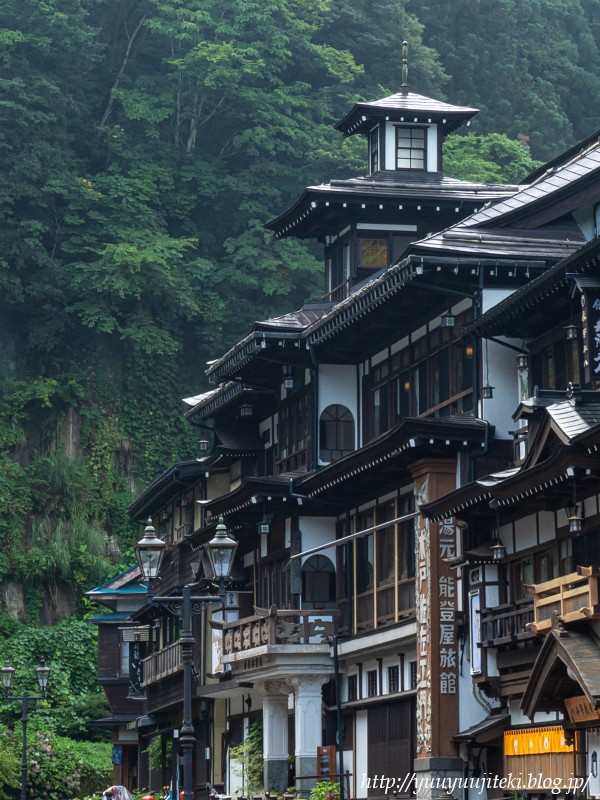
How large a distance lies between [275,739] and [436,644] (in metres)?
10.2

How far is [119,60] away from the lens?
8562cm

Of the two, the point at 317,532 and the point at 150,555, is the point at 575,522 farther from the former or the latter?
the point at 317,532

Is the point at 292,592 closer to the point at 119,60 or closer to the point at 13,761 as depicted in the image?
the point at 13,761

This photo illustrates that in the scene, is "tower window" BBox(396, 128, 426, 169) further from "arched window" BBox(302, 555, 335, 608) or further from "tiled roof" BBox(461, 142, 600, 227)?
"arched window" BBox(302, 555, 335, 608)

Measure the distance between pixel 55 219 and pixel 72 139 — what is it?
13.5 feet

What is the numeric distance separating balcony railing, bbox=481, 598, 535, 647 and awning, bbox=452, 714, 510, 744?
154 centimetres

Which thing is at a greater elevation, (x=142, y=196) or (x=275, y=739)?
(x=142, y=196)

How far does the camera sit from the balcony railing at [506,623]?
3167 centimetres

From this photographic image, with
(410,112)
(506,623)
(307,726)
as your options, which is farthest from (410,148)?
(506,623)

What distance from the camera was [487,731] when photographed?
1321 inches

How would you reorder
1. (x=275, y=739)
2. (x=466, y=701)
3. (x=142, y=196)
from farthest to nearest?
(x=142, y=196), (x=275, y=739), (x=466, y=701)

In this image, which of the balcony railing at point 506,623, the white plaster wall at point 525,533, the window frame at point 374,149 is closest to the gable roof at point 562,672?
the balcony railing at point 506,623

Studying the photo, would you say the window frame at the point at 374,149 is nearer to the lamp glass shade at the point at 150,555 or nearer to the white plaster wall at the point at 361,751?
the white plaster wall at the point at 361,751

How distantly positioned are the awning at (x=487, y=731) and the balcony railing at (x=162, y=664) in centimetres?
1948
